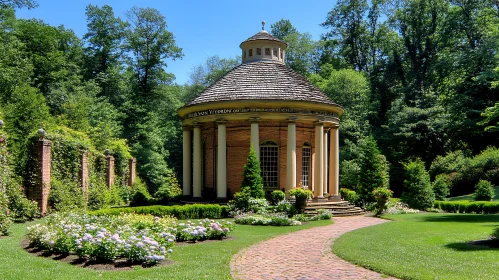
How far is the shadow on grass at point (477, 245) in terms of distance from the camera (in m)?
11.8

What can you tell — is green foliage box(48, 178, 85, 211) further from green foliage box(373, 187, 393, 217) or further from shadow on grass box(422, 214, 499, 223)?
shadow on grass box(422, 214, 499, 223)

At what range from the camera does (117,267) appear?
957 centimetres

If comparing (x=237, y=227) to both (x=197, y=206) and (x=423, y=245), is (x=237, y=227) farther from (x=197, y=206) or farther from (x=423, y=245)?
(x=423, y=245)

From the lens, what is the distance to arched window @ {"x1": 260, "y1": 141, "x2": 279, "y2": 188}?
25344 mm

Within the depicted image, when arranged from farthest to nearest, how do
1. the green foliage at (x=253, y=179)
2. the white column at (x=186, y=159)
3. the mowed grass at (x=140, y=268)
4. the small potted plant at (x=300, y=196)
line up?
the white column at (x=186, y=159)
the green foliage at (x=253, y=179)
the small potted plant at (x=300, y=196)
the mowed grass at (x=140, y=268)

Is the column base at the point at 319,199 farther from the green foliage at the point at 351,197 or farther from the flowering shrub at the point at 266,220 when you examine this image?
the flowering shrub at the point at 266,220

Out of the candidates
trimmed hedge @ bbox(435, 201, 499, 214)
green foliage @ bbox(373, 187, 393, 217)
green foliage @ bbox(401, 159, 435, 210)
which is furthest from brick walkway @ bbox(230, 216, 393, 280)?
trimmed hedge @ bbox(435, 201, 499, 214)

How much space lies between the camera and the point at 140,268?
9469 mm

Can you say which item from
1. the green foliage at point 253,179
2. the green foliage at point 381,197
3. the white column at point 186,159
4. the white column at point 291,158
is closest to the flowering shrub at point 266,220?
the green foliage at point 253,179

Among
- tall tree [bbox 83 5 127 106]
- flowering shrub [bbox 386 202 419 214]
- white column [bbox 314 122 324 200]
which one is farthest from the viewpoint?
tall tree [bbox 83 5 127 106]

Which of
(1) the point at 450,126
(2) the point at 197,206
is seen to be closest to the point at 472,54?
(1) the point at 450,126

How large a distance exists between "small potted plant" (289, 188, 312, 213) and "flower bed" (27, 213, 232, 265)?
7509mm

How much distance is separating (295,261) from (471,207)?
63.9ft

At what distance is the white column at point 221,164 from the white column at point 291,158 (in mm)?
3515
